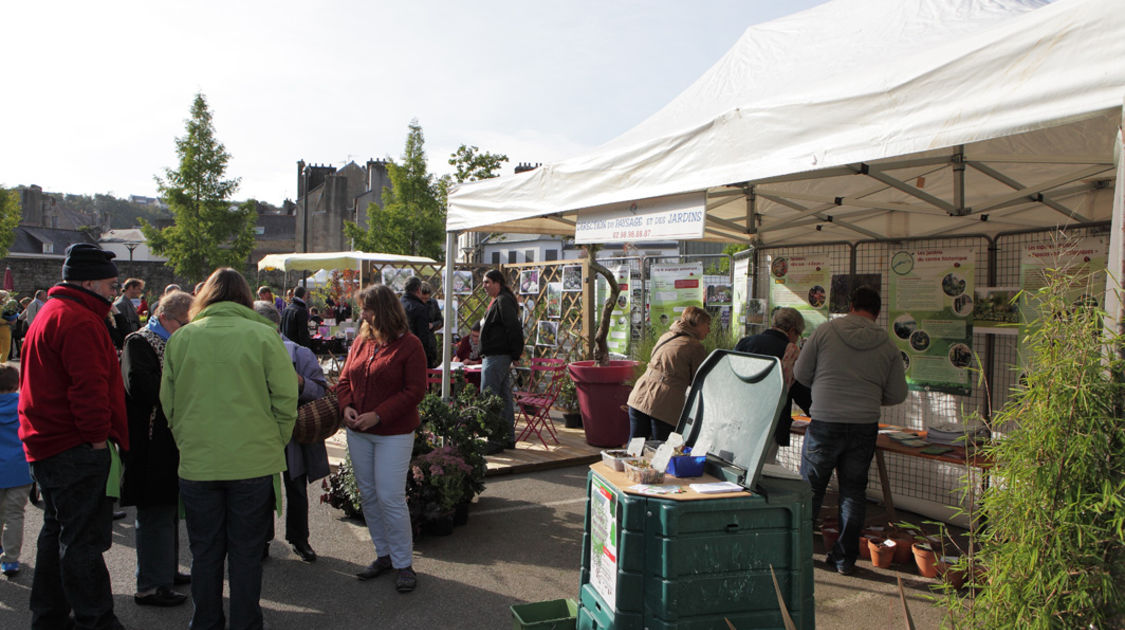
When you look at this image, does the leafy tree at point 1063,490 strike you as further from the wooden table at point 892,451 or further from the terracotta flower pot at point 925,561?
the wooden table at point 892,451

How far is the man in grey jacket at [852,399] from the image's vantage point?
4.19m

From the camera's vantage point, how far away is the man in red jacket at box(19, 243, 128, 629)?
124 inches

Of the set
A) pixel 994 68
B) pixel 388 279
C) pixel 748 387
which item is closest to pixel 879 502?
pixel 748 387

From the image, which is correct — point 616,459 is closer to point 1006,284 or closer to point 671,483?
point 671,483

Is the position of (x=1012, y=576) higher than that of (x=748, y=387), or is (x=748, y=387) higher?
(x=748, y=387)

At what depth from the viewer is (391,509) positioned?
3.95 metres

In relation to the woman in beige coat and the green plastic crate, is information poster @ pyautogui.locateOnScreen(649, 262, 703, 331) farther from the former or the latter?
the green plastic crate

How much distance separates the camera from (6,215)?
1024 inches

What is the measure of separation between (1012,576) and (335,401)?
330 centimetres

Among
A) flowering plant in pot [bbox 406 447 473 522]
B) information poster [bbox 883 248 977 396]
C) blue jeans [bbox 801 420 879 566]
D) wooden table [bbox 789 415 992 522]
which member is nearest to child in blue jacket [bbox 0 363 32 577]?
flowering plant in pot [bbox 406 447 473 522]

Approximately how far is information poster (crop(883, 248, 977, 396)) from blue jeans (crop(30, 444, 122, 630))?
18.3ft

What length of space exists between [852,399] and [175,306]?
3776mm

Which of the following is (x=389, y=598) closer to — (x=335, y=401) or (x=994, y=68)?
(x=335, y=401)

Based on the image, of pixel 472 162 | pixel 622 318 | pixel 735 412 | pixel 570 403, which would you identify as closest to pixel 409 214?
pixel 472 162
